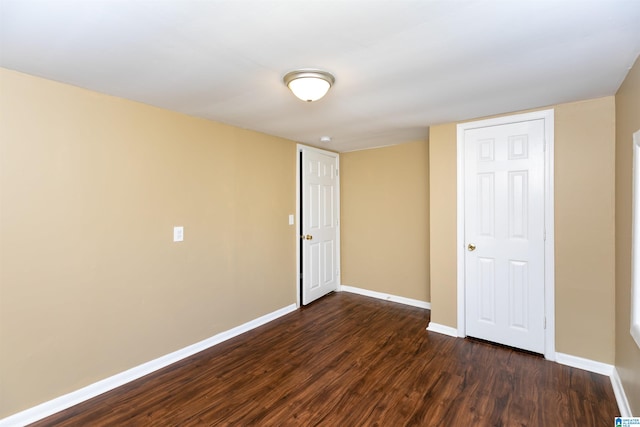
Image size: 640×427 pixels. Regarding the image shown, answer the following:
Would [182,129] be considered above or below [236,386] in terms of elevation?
above

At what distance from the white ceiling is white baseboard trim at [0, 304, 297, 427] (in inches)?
83.6

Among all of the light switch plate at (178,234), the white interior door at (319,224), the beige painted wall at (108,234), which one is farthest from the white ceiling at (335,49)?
the white interior door at (319,224)

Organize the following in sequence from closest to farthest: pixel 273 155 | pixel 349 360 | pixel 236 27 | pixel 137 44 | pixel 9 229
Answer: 1. pixel 236 27
2. pixel 137 44
3. pixel 9 229
4. pixel 349 360
5. pixel 273 155

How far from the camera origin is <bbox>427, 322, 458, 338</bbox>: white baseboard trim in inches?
121

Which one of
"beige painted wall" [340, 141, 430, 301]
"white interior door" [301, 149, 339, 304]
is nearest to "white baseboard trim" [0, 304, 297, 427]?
"white interior door" [301, 149, 339, 304]

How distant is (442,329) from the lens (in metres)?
3.15

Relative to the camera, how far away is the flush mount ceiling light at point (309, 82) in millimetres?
1825

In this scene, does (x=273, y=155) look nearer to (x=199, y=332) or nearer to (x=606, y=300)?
(x=199, y=332)

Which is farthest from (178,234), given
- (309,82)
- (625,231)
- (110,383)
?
(625,231)

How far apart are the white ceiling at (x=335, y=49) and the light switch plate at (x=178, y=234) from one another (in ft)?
3.45

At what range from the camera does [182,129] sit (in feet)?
8.79

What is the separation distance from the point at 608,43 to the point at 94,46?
8.75 feet

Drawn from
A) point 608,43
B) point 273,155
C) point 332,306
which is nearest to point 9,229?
point 273,155

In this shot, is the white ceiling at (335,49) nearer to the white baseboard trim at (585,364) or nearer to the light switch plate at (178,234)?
the light switch plate at (178,234)
